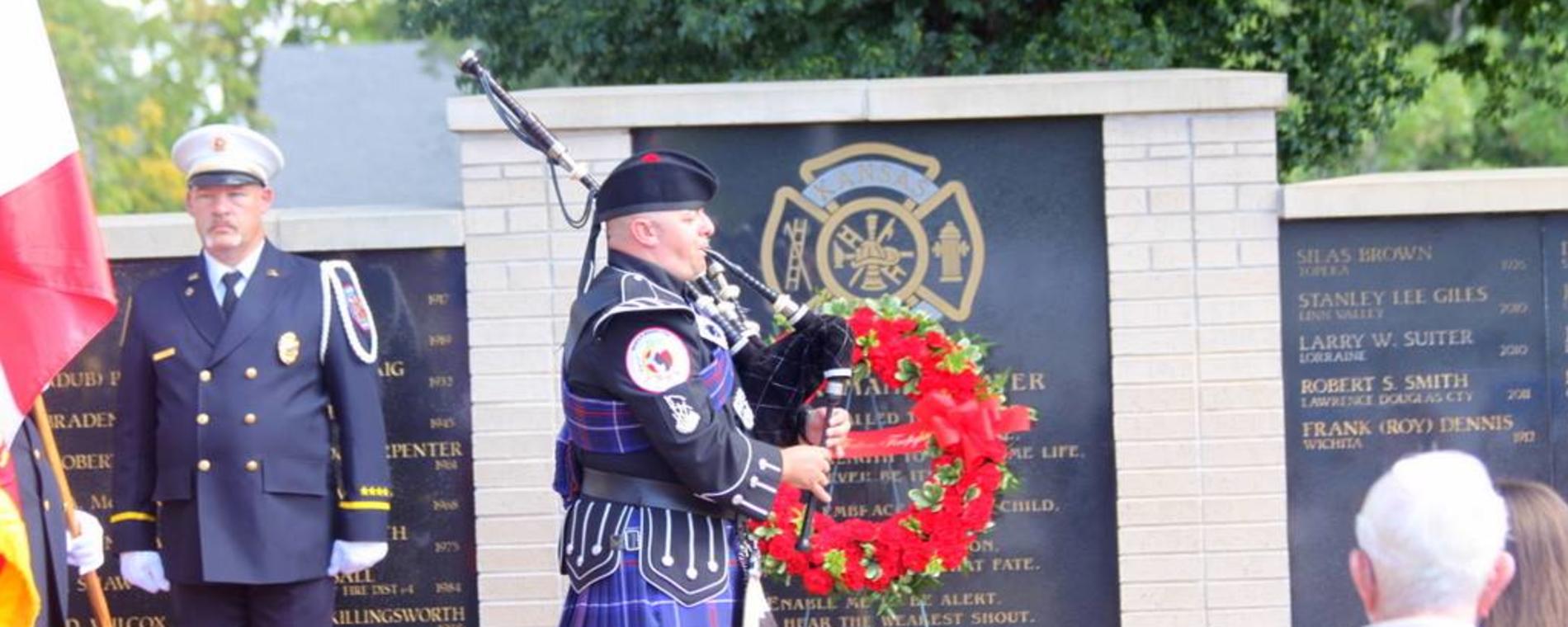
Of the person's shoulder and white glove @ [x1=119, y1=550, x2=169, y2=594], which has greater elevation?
the person's shoulder

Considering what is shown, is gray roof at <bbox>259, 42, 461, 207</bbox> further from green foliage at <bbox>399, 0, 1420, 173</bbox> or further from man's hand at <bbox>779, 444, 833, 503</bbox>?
man's hand at <bbox>779, 444, 833, 503</bbox>

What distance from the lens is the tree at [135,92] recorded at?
24.1 m

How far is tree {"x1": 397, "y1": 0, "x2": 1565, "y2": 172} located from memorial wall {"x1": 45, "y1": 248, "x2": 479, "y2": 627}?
3382 mm

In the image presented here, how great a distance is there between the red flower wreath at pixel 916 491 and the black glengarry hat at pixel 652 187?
142 cm

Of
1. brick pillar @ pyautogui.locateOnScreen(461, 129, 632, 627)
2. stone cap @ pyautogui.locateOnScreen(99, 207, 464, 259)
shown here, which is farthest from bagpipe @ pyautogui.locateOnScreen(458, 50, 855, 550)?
stone cap @ pyautogui.locateOnScreen(99, 207, 464, 259)

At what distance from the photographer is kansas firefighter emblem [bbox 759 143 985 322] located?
724 centimetres

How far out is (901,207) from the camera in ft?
23.8

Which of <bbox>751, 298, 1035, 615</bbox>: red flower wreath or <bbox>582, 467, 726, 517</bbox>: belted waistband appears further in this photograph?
<bbox>751, 298, 1035, 615</bbox>: red flower wreath

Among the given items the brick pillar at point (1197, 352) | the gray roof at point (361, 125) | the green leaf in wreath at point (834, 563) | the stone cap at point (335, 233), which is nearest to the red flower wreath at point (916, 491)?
the green leaf in wreath at point (834, 563)

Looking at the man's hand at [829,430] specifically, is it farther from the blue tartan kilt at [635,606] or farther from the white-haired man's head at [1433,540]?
the white-haired man's head at [1433,540]

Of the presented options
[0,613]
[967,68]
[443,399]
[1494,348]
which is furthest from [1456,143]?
[0,613]

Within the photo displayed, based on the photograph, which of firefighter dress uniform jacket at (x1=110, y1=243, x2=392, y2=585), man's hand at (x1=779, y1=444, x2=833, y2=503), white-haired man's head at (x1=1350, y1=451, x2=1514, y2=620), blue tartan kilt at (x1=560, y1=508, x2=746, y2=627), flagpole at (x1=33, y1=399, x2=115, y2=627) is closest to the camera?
white-haired man's head at (x1=1350, y1=451, x2=1514, y2=620)

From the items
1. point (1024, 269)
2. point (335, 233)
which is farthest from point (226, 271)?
point (1024, 269)

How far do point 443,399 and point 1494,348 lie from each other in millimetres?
3547
